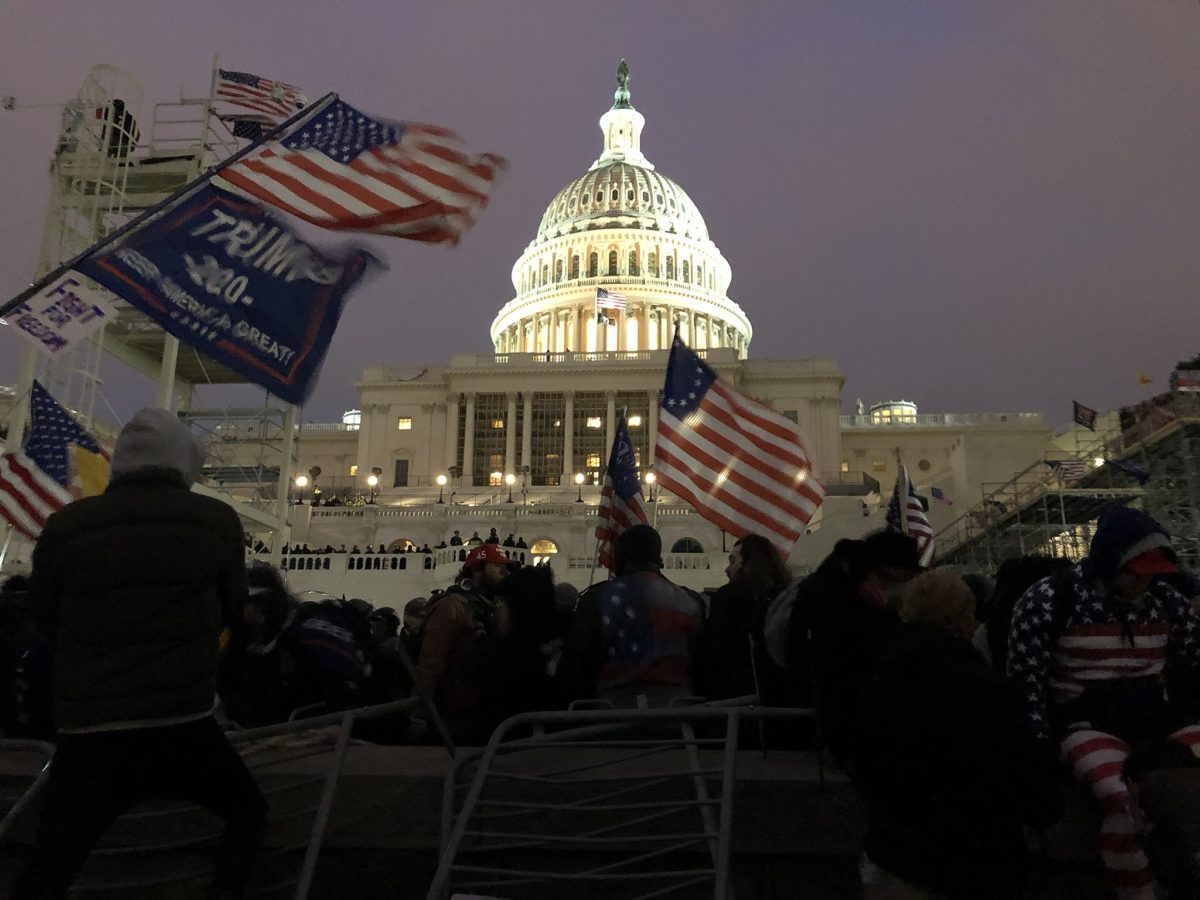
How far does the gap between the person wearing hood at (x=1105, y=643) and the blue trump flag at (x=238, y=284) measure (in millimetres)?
4391

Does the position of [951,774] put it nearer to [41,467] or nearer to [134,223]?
[134,223]

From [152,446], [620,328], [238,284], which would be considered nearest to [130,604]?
[152,446]

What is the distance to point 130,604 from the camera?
3.26 metres

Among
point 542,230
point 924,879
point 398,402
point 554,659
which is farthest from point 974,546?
point 542,230

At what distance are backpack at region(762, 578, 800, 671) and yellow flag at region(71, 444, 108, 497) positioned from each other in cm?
1053

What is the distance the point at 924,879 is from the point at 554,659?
3.56 m

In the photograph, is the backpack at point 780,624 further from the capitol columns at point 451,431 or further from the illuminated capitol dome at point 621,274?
the illuminated capitol dome at point 621,274

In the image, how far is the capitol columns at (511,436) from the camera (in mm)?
60938

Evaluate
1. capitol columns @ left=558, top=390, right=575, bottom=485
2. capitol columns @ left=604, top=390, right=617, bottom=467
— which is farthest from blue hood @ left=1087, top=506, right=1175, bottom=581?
capitol columns @ left=604, top=390, right=617, bottom=467

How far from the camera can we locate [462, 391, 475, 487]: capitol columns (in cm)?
6169

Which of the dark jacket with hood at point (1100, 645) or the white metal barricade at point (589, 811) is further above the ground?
the dark jacket with hood at point (1100, 645)

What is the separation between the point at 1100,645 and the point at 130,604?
3.76m

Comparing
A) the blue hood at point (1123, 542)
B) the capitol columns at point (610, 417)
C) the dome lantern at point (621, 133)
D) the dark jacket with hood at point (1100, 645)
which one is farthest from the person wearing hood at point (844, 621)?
the dome lantern at point (621, 133)

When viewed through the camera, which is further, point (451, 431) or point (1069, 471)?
point (451, 431)
